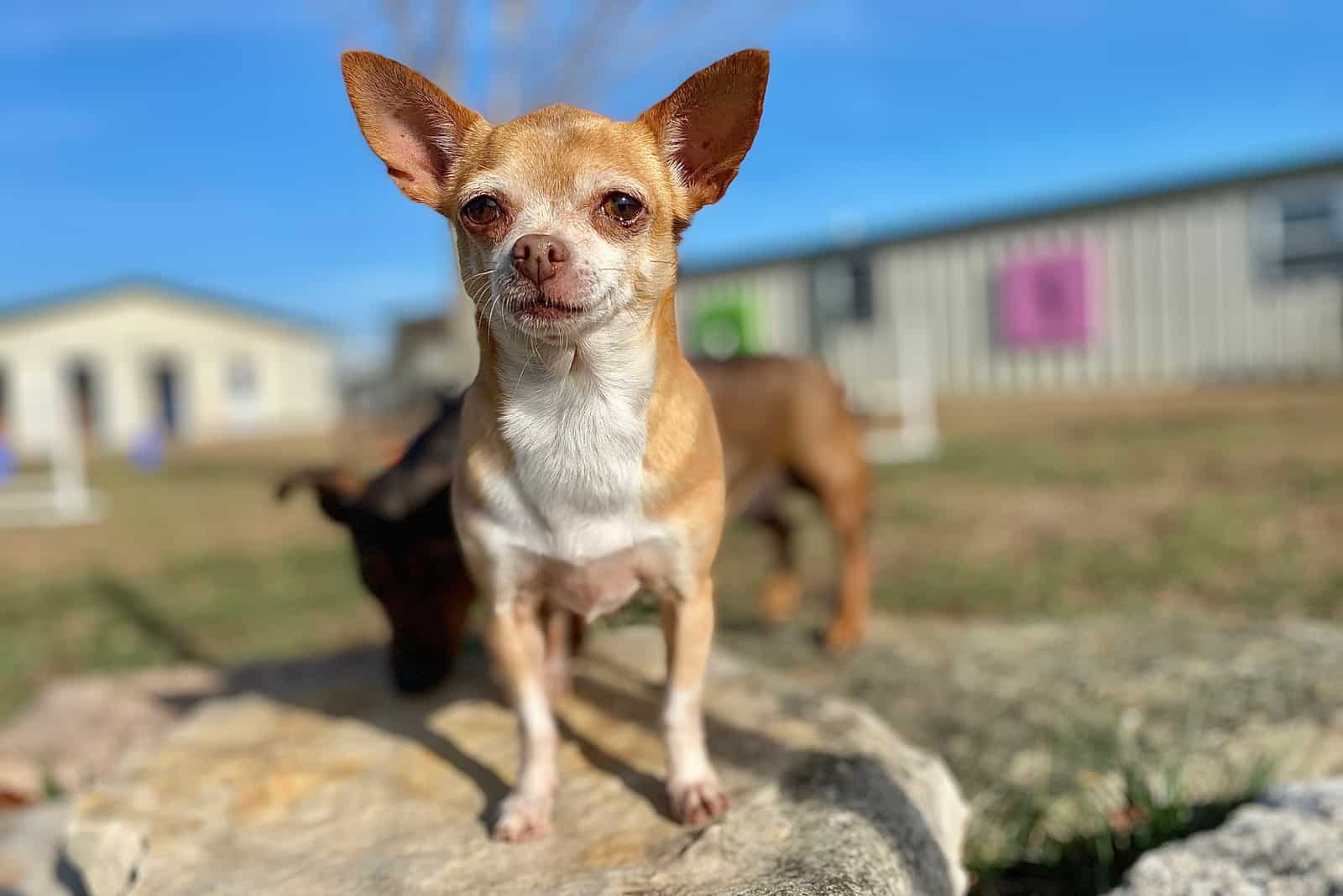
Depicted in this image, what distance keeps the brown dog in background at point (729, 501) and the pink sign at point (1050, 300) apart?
13.3 m

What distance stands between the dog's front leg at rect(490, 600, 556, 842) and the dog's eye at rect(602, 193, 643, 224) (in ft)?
3.22

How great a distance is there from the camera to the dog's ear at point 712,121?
202 cm

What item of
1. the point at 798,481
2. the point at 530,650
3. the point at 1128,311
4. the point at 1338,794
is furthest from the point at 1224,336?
the point at 530,650

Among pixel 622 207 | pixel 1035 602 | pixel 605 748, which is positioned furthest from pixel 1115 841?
pixel 1035 602

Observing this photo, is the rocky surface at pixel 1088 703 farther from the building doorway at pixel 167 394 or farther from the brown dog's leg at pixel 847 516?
the building doorway at pixel 167 394

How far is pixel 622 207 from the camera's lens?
2031 mm

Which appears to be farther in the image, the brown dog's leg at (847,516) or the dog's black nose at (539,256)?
the brown dog's leg at (847,516)

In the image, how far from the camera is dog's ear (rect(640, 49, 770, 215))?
2021mm

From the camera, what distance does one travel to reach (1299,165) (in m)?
14.4

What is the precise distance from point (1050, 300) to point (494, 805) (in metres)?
17.1

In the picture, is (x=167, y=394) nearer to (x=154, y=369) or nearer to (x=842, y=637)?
(x=154, y=369)

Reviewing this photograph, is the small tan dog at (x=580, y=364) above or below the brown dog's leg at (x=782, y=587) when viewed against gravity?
above

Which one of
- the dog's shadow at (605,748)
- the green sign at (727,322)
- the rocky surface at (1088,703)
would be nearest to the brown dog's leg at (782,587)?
the rocky surface at (1088,703)

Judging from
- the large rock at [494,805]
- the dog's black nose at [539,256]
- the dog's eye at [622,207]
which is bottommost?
the large rock at [494,805]
